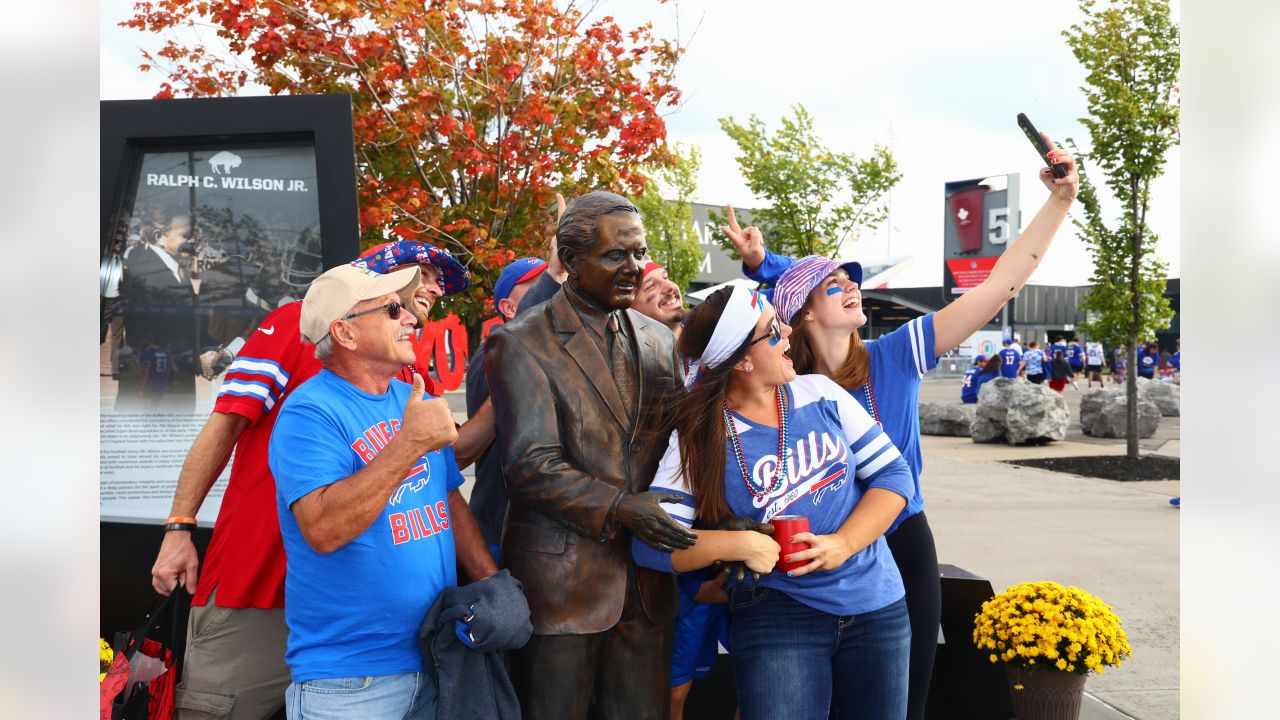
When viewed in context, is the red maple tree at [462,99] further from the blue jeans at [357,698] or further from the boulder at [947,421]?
the boulder at [947,421]

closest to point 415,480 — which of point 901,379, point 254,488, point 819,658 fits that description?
point 254,488

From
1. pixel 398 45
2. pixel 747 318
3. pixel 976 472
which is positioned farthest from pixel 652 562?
pixel 976 472

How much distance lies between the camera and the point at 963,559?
7.36m

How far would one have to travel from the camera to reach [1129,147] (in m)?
11.5

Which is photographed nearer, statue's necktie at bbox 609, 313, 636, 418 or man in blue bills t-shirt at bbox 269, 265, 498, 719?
man in blue bills t-shirt at bbox 269, 265, 498, 719

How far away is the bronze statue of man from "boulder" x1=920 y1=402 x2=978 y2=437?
15177 mm

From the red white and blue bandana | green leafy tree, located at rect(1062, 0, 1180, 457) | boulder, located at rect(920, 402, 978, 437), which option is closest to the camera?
the red white and blue bandana

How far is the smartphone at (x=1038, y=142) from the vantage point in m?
2.81

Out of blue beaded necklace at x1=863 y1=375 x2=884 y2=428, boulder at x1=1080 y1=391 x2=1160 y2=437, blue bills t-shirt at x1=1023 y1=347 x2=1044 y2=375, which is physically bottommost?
boulder at x1=1080 y1=391 x2=1160 y2=437

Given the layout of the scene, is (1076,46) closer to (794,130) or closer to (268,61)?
(794,130)

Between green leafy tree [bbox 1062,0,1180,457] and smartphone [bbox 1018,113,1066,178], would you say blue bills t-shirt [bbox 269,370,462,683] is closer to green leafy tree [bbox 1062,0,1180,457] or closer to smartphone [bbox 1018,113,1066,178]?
smartphone [bbox 1018,113,1066,178]

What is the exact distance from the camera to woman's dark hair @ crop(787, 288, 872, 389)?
2.93 metres

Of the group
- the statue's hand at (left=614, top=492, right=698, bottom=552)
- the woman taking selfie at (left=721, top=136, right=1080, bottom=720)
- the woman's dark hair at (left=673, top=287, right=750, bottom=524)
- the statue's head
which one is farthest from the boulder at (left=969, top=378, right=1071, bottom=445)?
the statue's hand at (left=614, top=492, right=698, bottom=552)
